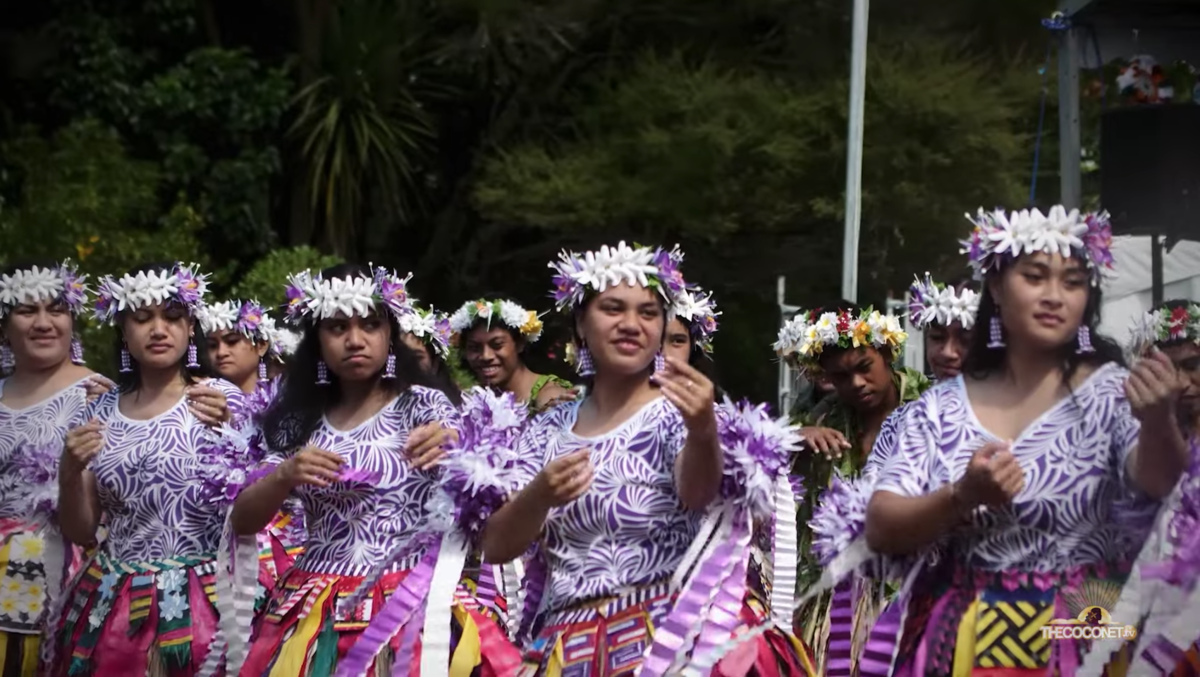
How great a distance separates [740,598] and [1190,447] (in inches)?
51.0

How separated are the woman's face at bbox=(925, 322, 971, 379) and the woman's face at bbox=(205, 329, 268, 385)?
11.5ft

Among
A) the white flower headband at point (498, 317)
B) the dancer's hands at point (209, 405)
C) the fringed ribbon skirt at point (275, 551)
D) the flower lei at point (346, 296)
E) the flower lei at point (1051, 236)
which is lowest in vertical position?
the fringed ribbon skirt at point (275, 551)

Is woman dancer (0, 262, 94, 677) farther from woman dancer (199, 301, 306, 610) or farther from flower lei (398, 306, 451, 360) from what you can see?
flower lei (398, 306, 451, 360)

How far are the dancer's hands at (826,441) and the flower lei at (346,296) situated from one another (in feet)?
7.05

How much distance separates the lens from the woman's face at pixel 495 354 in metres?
9.73

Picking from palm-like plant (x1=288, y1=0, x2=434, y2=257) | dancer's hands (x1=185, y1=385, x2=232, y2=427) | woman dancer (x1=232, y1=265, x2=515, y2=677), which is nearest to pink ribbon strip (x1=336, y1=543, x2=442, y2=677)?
woman dancer (x1=232, y1=265, x2=515, y2=677)

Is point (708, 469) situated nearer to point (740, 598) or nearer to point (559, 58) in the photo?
point (740, 598)

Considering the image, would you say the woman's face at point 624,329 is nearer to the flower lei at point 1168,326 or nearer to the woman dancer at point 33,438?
the flower lei at point 1168,326

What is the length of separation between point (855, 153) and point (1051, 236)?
6770 millimetres

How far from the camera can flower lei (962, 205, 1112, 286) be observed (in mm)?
4469

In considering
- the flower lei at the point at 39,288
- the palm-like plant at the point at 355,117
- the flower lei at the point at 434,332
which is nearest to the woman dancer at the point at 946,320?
the flower lei at the point at 434,332

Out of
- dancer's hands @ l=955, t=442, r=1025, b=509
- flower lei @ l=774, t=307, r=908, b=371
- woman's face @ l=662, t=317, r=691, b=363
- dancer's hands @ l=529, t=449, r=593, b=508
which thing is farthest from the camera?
flower lei @ l=774, t=307, r=908, b=371

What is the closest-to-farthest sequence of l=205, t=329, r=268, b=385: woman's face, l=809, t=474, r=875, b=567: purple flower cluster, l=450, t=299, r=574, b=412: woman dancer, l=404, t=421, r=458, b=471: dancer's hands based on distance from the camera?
l=809, t=474, r=875, b=567: purple flower cluster → l=404, t=421, r=458, b=471: dancer's hands → l=205, t=329, r=268, b=385: woman's face → l=450, t=299, r=574, b=412: woman dancer

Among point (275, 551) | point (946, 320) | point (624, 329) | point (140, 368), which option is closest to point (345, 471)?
point (624, 329)
